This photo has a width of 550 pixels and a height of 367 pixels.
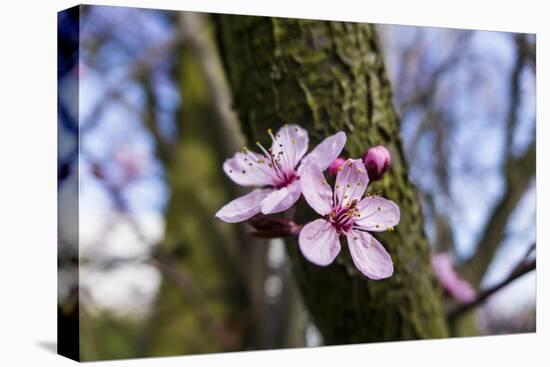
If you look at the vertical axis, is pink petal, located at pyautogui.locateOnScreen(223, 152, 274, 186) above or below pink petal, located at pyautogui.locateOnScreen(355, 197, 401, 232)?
above

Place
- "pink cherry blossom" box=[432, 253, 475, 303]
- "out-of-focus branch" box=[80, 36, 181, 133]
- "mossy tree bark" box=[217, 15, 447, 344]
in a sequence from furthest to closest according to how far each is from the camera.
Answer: "out-of-focus branch" box=[80, 36, 181, 133] → "pink cherry blossom" box=[432, 253, 475, 303] → "mossy tree bark" box=[217, 15, 447, 344]

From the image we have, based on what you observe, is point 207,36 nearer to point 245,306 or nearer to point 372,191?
point 245,306

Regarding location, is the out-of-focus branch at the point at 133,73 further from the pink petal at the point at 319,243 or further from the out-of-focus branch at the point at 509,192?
the pink petal at the point at 319,243

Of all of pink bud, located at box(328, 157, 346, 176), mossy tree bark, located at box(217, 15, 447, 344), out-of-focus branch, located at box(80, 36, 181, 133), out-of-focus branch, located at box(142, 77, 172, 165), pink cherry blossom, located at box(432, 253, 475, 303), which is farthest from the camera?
out-of-focus branch, located at box(142, 77, 172, 165)

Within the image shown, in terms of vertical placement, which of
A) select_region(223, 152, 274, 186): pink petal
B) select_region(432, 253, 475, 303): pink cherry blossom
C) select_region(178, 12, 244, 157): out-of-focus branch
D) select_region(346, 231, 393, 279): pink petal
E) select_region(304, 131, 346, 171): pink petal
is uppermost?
select_region(178, 12, 244, 157): out-of-focus branch

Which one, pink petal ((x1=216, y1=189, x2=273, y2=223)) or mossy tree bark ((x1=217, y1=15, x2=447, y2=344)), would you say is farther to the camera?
mossy tree bark ((x1=217, y1=15, x2=447, y2=344))

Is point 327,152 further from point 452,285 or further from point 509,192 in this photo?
point 509,192

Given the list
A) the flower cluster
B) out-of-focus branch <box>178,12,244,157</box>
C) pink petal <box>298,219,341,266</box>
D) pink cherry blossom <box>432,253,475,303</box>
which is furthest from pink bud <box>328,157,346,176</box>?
out-of-focus branch <box>178,12,244,157</box>

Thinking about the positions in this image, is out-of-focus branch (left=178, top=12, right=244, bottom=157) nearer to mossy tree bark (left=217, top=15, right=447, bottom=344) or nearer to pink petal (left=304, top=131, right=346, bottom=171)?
mossy tree bark (left=217, top=15, right=447, bottom=344)
